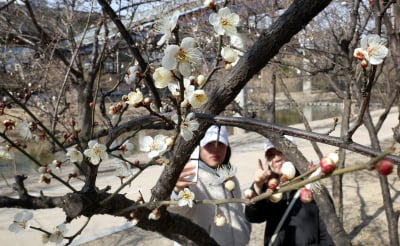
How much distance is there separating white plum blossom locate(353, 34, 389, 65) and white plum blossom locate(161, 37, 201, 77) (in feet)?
1.10

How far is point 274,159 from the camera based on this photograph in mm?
2242

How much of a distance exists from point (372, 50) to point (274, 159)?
4.88 feet

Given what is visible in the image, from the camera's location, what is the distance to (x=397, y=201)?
5.30m

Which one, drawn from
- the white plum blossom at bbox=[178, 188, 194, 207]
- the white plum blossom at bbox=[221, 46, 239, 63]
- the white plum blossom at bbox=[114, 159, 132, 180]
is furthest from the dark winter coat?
the white plum blossom at bbox=[221, 46, 239, 63]

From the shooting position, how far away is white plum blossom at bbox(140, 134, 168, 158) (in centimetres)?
112

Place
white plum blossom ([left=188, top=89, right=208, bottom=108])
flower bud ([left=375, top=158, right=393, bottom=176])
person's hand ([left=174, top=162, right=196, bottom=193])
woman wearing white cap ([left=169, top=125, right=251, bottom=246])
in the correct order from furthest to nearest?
woman wearing white cap ([left=169, top=125, right=251, bottom=246]), person's hand ([left=174, top=162, right=196, bottom=193]), white plum blossom ([left=188, top=89, right=208, bottom=108]), flower bud ([left=375, top=158, right=393, bottom=176])

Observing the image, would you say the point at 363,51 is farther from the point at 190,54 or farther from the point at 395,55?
the point at 395,55

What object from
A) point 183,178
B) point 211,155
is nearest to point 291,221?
point 211,155

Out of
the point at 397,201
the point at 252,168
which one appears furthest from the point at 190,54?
the point at 252,168

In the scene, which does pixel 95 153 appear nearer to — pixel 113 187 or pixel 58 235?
pixel 58 235

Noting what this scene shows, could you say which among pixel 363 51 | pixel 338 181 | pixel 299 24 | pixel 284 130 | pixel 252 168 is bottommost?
pixel 252 168

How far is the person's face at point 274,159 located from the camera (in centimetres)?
219

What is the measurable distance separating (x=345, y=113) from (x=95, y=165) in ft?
8.95

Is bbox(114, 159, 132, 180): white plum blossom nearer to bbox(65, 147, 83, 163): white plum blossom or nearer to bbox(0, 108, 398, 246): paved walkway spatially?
bbox(65, 147, 83, 163): white plum blossom
